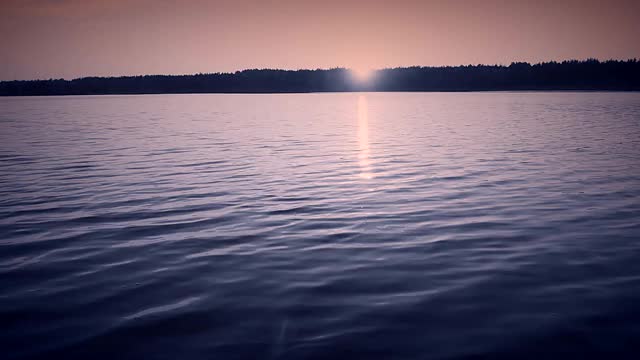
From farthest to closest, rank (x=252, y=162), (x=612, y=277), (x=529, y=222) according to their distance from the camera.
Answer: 1. (x=252, y=162)
2. (x=529, y=222)
3. (x=612, y=277)

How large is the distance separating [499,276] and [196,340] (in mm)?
5008

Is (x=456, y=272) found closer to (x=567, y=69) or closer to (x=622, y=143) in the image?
(x=622, y=143)

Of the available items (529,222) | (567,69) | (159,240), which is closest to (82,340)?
(159,240)

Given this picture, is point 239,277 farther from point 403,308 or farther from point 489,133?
point 489,133

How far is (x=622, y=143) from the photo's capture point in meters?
26.9

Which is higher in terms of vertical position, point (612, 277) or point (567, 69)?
point (567, 69)

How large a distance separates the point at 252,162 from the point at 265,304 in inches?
602

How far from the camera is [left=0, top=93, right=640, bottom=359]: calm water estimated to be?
18.4ft

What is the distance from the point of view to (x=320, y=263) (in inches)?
325

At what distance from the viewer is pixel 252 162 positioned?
21.4 metres

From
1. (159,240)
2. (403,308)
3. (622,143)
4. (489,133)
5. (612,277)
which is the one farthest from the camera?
(489,133)

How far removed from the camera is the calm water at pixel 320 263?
5.59 metres

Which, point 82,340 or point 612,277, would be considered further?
point 612,277

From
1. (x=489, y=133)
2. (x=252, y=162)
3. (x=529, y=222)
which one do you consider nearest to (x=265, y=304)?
(x=529, y=222)
